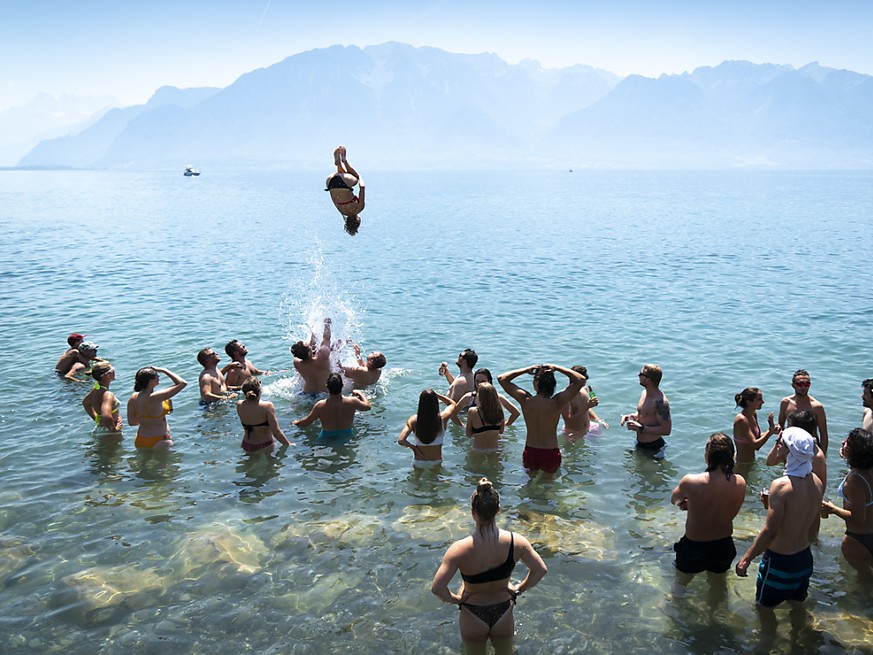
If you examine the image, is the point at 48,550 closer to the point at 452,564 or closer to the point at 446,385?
the point at 452,564

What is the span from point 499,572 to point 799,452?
2.96 meters

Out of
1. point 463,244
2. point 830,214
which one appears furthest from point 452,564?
point 830,214

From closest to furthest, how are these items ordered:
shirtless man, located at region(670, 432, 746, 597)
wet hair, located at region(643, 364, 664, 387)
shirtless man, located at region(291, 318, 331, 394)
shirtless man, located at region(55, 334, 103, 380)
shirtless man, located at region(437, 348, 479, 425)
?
1. shirtless man, located at region(670, 432, 746, 597)
2. wet hair, located at region(643, 364, 664, 387)
3. shirtless man, located at region(437, 348, 479, 425)
4. shirtless man, located at region(291, 318, 331, 394)
5. shirtless man, located at region(55, 334, 103, 380)

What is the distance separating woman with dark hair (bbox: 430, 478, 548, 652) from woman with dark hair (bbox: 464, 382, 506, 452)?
3805 millimetres

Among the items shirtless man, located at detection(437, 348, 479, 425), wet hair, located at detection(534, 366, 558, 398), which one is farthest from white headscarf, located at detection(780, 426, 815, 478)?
shirtless man, located at detection(437, 348, 479, 425)

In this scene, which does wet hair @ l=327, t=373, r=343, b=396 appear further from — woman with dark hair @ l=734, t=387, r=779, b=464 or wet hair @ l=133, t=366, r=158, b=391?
woman with dark hair @ l=734, t=387, r=779, b=464

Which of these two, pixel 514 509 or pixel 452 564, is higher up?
pixel 452 564

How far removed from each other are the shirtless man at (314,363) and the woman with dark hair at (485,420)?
4.14m

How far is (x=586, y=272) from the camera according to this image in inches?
1291

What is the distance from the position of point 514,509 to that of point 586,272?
24.3 m

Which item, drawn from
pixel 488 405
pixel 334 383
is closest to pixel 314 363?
pixel 334 383

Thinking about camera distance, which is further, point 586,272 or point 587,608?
point 586,272

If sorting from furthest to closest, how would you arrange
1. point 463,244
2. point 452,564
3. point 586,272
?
point 463,244
point 586,272
point 452,564

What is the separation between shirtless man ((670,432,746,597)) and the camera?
707 cm
